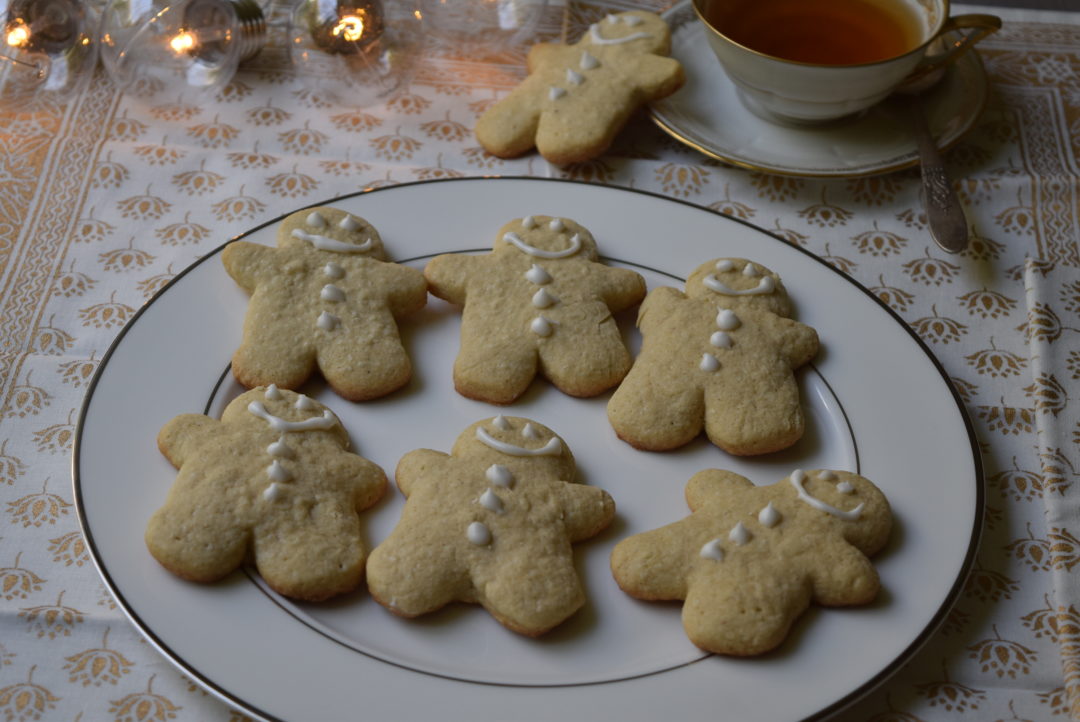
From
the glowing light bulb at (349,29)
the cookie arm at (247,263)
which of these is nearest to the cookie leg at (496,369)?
the cookie arm at (247,263)

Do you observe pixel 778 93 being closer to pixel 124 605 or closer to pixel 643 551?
pixel 643 551

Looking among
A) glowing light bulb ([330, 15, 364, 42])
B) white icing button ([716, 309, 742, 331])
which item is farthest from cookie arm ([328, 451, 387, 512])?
glowing light bulb ([330, 15, 364, 42])

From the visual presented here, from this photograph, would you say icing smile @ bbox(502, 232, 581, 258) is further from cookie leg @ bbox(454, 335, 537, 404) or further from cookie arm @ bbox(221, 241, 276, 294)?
cookie arm @ bbox(221, 241, 276, 294)

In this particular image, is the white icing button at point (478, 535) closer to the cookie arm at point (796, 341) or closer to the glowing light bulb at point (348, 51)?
the cookie arm at point (796, 341)

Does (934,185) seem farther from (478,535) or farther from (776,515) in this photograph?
(478,535)

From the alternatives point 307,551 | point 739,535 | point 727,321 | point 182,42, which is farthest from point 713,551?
point 182,42

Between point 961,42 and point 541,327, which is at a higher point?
point 961,42

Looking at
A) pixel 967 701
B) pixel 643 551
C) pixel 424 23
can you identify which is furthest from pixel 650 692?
pixel 424 23
